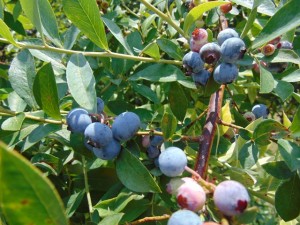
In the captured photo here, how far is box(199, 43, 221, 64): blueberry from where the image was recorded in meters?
1.05

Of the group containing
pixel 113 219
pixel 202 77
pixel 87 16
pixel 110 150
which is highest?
pixel 87 16

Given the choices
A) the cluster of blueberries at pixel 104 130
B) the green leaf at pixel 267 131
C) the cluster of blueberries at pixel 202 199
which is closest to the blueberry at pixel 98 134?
the cluster of blueberries at pixel 104 130

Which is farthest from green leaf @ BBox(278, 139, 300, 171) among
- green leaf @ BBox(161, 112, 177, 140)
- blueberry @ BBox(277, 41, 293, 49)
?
blueberry @ BBox(277, 41, 293, 49)

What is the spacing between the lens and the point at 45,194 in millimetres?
523

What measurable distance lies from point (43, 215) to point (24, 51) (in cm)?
68

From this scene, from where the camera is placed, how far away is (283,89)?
3.60 ft

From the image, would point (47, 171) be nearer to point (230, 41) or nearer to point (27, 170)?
point (230, 41)

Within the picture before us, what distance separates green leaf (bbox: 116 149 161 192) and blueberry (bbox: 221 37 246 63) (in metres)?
0.33

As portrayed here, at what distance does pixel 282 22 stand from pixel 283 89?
174 millimetres

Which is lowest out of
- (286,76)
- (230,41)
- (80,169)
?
(80,169)

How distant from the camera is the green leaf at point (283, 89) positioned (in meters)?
1.07

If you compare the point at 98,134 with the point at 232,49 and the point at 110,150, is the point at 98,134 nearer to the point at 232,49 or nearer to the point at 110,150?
the point at 110,150

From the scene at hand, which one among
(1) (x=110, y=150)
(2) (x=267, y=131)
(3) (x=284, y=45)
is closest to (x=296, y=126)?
(2) (x=267, y=131)

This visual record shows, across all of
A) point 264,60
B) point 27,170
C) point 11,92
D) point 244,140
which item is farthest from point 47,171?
point 27,170
